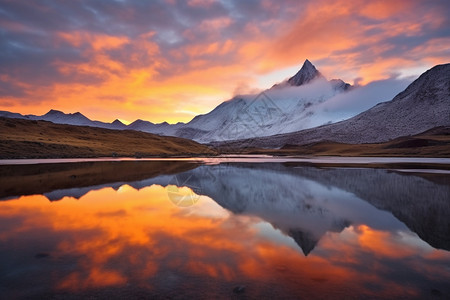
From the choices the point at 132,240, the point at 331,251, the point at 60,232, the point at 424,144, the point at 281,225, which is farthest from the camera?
the point at 424,144

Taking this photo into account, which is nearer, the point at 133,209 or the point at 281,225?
the point at 281,225

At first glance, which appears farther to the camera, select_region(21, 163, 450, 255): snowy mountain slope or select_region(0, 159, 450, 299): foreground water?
select_region(21, 163, 450, 255): snowy mountain slope

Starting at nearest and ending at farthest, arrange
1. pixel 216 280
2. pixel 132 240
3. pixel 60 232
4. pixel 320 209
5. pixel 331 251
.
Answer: pixel 216 280 < pixel 331 251 < pixel 132 240 < pixel 60 232 < pixel 320 209

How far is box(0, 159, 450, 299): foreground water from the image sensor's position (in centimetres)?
776

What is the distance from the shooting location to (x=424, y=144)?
123m

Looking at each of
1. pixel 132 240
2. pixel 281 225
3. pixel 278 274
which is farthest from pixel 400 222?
pixel 132 240

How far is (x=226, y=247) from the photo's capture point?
36.2 ft

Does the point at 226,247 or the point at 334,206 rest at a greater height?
the point at 226,247

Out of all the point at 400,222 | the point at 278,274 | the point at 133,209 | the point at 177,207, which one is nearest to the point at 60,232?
the point at 133,209

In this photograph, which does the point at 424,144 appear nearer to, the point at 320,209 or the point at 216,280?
the point at 320,209

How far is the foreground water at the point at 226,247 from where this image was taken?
776 centimetres

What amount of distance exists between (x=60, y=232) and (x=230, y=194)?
13063mm

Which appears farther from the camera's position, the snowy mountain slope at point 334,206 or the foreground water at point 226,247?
the snowy mountain slope at point 334,206

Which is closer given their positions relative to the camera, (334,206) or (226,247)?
(226,247)
